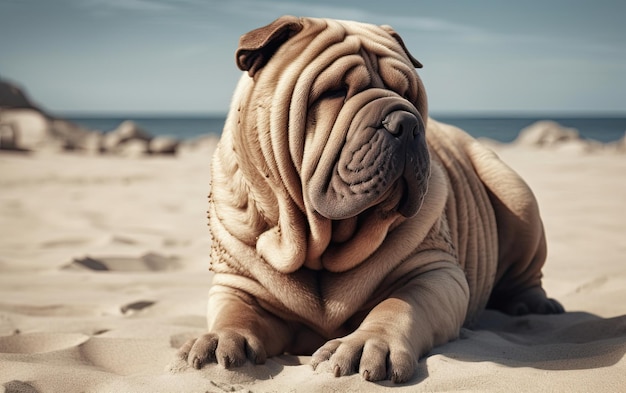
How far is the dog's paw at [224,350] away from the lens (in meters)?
2.44

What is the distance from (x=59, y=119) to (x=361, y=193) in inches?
737

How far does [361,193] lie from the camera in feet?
8.06

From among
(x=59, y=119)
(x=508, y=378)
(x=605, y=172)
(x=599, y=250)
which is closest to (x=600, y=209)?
(x=599, y=250)

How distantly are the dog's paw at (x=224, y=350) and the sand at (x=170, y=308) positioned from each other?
4 centimetres

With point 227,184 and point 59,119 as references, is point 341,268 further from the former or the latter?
point 59,119

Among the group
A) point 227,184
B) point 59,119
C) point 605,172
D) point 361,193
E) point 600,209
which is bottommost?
point 59,119

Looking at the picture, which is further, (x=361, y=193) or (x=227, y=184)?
(x=227, y=184)

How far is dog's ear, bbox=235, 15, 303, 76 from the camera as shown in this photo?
8.67 feet

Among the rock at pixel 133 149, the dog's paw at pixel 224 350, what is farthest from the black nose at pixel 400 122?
the rock at pixel 133 149

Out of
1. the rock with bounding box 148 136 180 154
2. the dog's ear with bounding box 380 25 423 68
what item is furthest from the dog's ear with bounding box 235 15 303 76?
the rock with bounding box 148 136 180 154

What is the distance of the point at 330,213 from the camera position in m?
2.51

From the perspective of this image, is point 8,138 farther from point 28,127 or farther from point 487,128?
point 487,128

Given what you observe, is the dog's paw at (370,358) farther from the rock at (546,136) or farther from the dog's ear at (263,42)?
the rock at (546,136)

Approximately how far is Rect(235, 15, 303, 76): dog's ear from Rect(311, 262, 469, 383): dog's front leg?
1038mm
